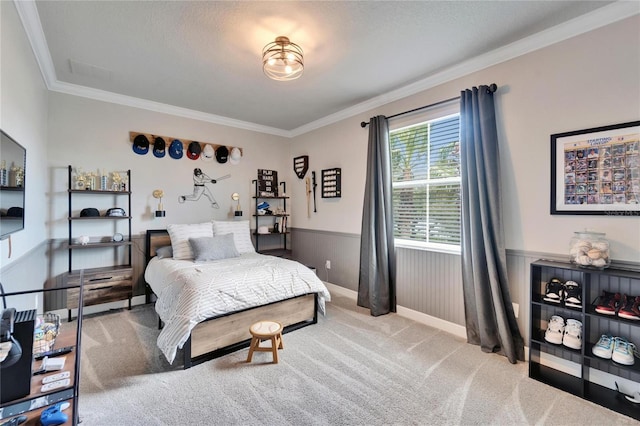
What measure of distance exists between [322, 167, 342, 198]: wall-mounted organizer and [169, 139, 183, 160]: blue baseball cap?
82.3 inches

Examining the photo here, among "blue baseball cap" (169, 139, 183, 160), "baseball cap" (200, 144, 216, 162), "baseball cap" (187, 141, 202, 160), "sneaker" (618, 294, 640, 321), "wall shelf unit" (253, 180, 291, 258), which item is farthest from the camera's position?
"wall shelf unit" (253, 180, 291, 258)

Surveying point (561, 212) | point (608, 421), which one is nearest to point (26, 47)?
point (561, 212)

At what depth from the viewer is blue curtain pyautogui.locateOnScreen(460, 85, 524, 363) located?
2443 millimetres

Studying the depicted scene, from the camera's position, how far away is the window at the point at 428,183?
300 cm

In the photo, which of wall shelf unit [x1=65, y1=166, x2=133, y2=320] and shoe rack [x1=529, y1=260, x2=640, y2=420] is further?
wall shelf unit [x1=65, y1=166, x2=133, y2=320]

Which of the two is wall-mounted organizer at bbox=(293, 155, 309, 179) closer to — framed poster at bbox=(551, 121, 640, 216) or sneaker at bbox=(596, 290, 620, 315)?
framed poster at bbox=(551, 121, 640, 216)

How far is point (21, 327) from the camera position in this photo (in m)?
0.97

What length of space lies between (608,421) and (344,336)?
6.14 ft

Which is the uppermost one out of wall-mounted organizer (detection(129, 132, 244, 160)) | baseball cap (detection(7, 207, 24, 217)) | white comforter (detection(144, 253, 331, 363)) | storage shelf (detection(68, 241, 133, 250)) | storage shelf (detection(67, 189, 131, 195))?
wall-mounted organizer (detection(129, 132, 244, 160))

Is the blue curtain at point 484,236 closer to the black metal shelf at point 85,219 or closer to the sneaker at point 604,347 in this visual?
the sneaker at point 604,347

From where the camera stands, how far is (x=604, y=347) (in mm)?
1938

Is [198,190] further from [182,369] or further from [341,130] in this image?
[182,369]

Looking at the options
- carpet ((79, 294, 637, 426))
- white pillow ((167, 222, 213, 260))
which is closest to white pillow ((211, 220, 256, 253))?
white pillow ((167, 222, 213, 260))

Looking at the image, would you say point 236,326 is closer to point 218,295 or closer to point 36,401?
point 218,295
